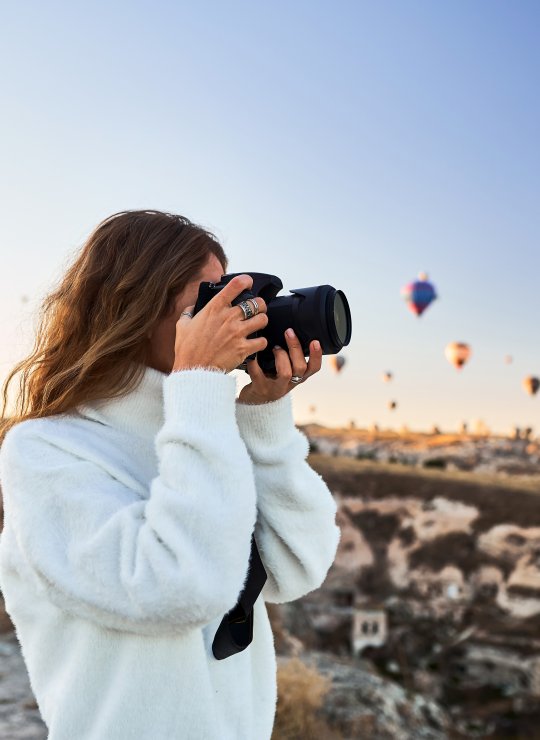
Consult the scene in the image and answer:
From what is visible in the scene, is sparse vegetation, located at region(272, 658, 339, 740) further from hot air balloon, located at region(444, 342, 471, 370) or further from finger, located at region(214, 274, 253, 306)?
hot air balloon, located at region(444, 342, 471, 370)

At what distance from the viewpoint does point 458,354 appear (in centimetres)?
2033

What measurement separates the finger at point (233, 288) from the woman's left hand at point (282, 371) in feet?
0.39

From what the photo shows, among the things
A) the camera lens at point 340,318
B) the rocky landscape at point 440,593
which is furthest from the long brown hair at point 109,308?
the rocky landscape at point 440,593

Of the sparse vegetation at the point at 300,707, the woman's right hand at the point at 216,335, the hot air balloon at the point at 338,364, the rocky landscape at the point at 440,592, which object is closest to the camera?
the woman's right hand at the point at 216,335

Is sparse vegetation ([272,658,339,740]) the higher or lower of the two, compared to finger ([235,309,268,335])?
lower

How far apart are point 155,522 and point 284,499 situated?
0.31m

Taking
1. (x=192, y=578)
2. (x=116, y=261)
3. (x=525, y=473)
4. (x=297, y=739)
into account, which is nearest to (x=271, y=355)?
(x=116, y=261)

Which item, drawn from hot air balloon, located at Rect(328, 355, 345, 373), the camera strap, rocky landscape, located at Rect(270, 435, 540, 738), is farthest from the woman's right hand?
hot air balloon, located at Rect(328, 355, 345, 373)

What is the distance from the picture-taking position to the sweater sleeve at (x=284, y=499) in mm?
1248

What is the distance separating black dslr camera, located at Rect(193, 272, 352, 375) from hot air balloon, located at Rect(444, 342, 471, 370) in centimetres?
1957

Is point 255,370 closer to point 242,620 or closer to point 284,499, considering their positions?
point 284,499

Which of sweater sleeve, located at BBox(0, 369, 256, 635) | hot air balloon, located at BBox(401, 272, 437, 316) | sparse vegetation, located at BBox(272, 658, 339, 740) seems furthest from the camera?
hot air balloon, located at BBox(401, 272, 437, 316)

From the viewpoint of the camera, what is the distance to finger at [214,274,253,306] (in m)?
1.10

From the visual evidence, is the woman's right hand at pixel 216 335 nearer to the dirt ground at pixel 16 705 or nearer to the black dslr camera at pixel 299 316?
the black dslr camera at pixel 299 316
